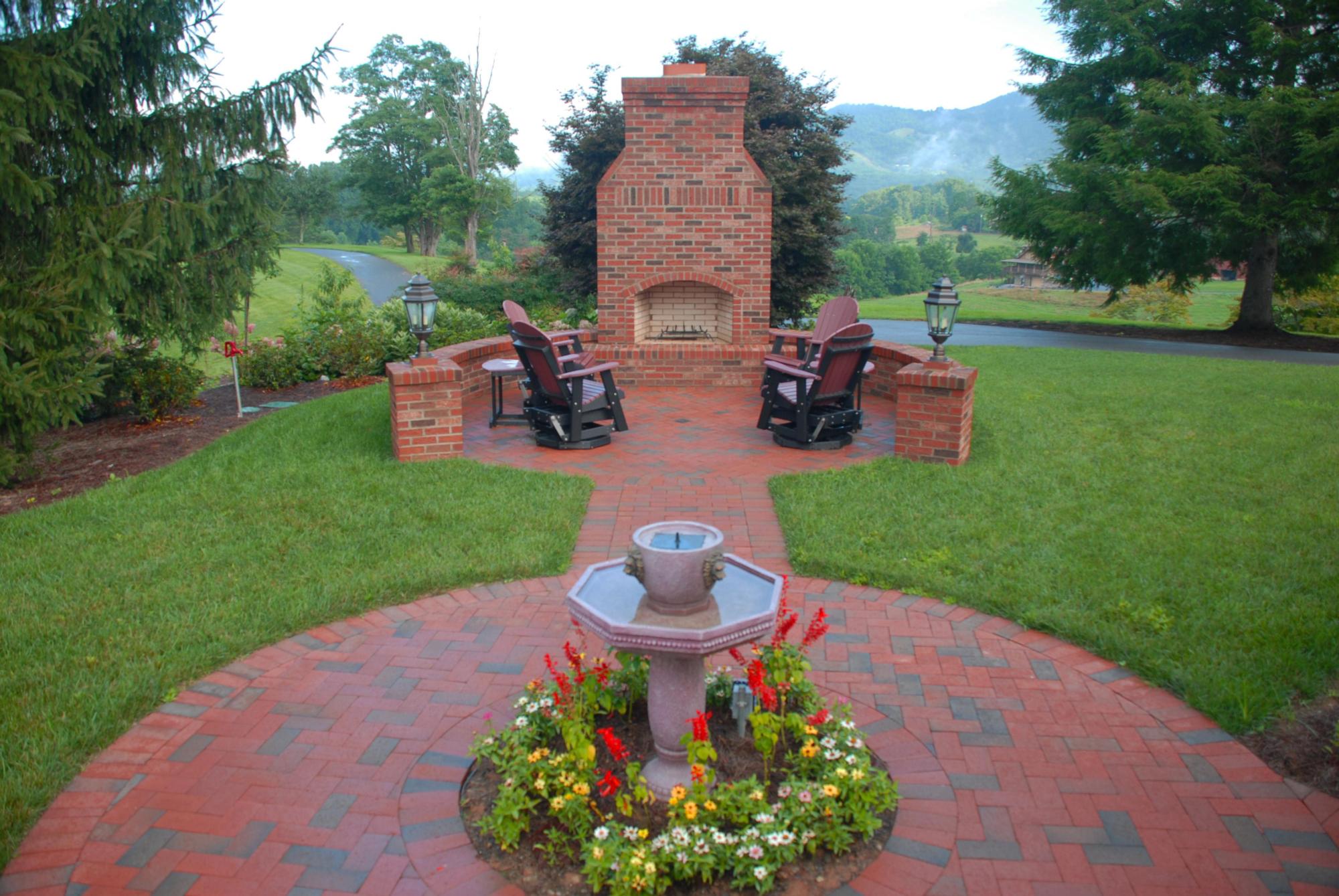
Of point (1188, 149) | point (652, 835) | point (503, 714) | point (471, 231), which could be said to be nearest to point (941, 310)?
point (503, 714)

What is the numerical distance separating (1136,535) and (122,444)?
781 centimetres

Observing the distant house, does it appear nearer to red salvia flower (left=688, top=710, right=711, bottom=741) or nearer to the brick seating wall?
the brick seating wall

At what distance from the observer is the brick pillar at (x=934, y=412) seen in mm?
6402

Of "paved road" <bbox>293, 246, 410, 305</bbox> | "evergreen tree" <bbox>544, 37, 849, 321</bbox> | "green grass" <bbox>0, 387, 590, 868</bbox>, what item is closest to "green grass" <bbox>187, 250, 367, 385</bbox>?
"paved road" <bbox>293, 246, 410, 305</bbox>

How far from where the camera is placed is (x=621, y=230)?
9.49 m

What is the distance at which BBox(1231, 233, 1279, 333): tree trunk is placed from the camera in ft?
55.6

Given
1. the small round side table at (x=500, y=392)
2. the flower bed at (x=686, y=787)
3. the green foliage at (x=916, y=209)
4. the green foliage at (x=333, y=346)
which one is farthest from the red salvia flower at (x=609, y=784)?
the green foliage at (x=916, y=209)

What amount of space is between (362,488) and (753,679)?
13.1 feet

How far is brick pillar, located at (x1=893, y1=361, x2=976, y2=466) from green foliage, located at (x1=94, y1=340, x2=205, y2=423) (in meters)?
6.77

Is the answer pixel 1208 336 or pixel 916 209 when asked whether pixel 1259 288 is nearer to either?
pixel 1208 336

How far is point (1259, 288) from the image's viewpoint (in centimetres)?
1720

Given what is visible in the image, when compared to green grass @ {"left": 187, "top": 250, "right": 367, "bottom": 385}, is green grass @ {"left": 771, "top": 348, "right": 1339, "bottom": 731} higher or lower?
lower

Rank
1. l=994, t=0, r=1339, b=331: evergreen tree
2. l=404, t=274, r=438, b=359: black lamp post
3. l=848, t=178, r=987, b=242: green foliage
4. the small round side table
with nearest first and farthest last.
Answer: l=404, t=274, r=438, b=359: black lamp post < the small round side table < l=994, t=0, r=1339, b=331: evergreen tree < l=848, t=178, r=987, b=242: green foliage

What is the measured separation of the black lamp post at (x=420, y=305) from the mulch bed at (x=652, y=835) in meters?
4.16
